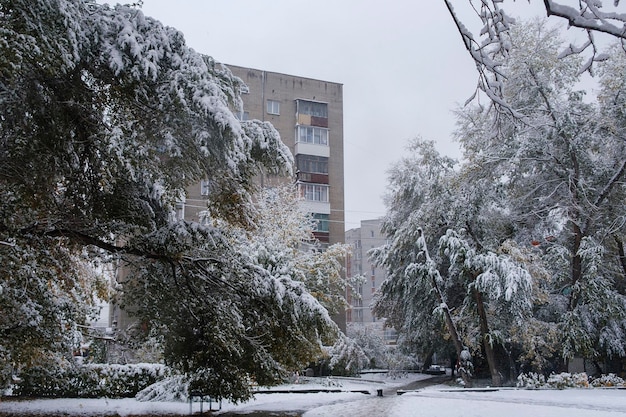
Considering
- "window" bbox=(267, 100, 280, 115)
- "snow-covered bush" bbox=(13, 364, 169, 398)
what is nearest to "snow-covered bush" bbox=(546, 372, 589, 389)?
"snow-covered bush" bbox=(13, 364, 169, 398)

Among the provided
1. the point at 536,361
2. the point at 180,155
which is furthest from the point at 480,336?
the point at 180,155

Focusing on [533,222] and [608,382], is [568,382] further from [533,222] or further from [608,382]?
[533,222]

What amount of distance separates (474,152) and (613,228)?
5.27m

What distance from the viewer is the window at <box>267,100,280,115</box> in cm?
3650

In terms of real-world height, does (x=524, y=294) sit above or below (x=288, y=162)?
below

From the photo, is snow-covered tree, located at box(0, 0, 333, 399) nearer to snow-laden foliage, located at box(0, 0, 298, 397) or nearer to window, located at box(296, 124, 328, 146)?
snow-laden foliage, located at box(0, 0, 298, 397)

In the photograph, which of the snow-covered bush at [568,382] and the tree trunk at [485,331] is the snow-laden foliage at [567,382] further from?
the tree trunk at [485,331]

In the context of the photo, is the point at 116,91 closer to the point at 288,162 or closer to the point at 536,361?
the point at 288,162

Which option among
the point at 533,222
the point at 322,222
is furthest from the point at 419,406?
the point at 322,222

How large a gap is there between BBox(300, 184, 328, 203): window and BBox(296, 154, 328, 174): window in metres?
0.94

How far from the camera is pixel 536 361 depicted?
18922mm

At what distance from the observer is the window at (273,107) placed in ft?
120

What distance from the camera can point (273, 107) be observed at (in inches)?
1441

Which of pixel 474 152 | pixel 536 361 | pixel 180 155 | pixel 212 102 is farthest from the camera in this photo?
pixel 474 152
